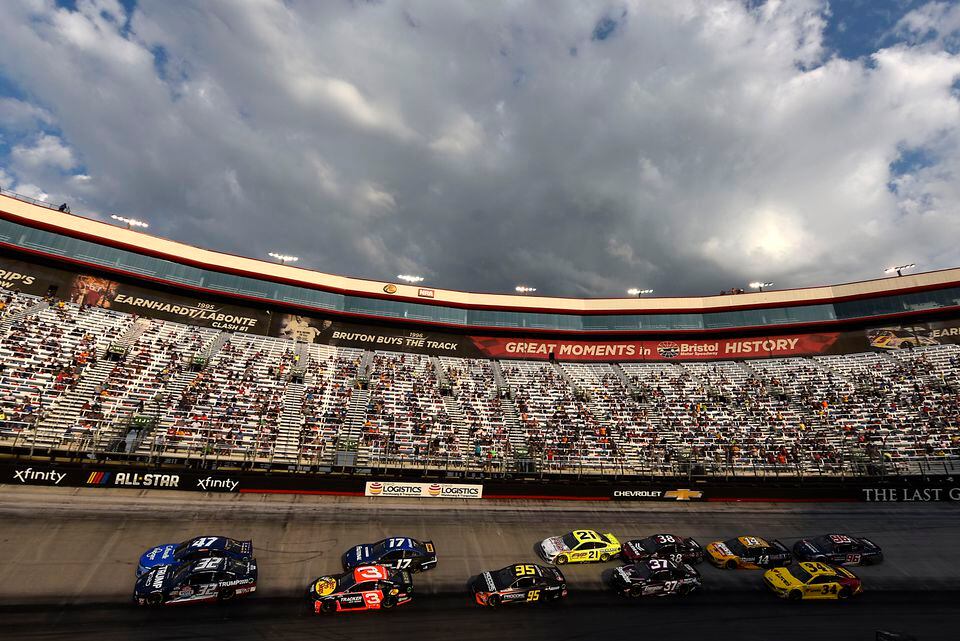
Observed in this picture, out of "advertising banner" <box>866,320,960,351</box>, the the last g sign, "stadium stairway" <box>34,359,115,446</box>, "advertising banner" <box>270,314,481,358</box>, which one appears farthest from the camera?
"advertising banner" <box>270,314,481,358</box>

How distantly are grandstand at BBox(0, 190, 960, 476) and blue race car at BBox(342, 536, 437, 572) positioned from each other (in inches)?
339

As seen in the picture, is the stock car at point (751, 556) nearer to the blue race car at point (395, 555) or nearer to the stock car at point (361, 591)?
the blue race car at point (395, 555)

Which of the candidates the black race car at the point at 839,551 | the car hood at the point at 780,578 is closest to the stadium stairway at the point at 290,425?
the car hood at the point at 780,578

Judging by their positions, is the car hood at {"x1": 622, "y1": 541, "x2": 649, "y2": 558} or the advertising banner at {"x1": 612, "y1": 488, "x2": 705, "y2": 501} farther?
the advertising banner at {"x1": 612, "y1": 488, "x2": 705, "y2": 501}

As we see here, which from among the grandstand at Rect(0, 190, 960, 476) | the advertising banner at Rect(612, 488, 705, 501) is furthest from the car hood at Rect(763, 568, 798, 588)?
the grandstand at Rect(0, 190, 960, 476)

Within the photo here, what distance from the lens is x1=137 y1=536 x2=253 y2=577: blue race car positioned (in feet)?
53.7

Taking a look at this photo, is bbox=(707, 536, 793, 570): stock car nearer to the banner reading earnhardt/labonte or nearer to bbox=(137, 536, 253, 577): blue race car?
bbox=(137, 536, 253, 577): blue race car

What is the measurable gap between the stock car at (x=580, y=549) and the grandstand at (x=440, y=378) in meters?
7.77

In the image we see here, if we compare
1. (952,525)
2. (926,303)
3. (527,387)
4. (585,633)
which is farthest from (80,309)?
(926,303)

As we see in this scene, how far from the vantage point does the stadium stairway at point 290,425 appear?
2708 centimetres

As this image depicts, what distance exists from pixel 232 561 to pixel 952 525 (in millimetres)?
38446

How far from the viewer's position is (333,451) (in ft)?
90.2

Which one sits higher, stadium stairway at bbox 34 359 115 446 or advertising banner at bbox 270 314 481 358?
advertising banner at bbox 270 314 481 358

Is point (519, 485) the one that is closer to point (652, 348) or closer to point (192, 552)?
point (192, 552)
